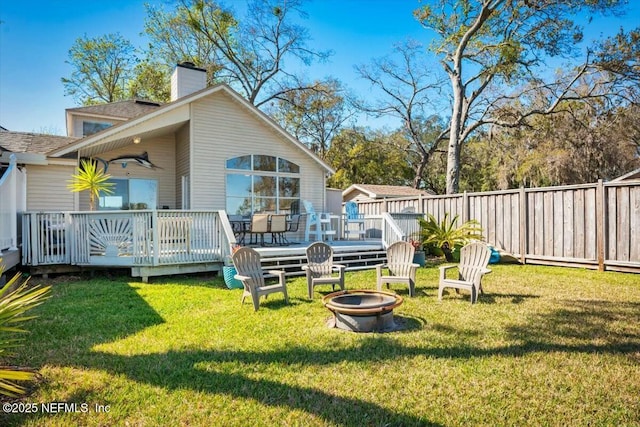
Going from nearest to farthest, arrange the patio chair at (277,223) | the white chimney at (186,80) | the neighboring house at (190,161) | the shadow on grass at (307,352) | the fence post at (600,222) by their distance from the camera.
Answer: the shadow on grass at (307,352), the fence post at (600,222), the patio chair at (277,223), the neighboring house at (190,161), the white chimney at (186,80)

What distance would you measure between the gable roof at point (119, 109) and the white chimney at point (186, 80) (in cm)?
124

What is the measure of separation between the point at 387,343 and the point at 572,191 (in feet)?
24.7

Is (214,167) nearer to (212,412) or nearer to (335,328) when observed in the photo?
(335,328)

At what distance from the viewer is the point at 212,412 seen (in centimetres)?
285

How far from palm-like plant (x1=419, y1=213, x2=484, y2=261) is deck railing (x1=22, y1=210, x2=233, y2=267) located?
5.93 metres

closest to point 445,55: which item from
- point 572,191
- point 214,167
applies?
point 572,191

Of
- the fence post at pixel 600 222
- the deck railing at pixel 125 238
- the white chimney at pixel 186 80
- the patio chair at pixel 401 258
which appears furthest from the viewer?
the white chimney at pixel 186 80

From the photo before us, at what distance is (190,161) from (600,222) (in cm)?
1057

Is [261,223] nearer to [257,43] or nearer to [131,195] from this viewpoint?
Answer: [131,195]

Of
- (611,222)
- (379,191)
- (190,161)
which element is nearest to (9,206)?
(190,161)

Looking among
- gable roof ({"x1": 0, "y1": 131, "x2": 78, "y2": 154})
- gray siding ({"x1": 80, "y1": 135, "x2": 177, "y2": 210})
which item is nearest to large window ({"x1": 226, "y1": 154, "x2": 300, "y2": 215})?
gray siding ({"x1": 80, "y1": 135, "x2": 177, "y2": 210})

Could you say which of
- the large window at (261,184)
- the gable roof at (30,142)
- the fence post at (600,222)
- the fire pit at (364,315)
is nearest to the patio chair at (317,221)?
the large window at (261,184)

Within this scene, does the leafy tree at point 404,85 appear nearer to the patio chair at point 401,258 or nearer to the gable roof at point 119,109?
the gable roof at point 119,109

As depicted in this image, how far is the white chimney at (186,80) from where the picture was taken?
13.5 meters
